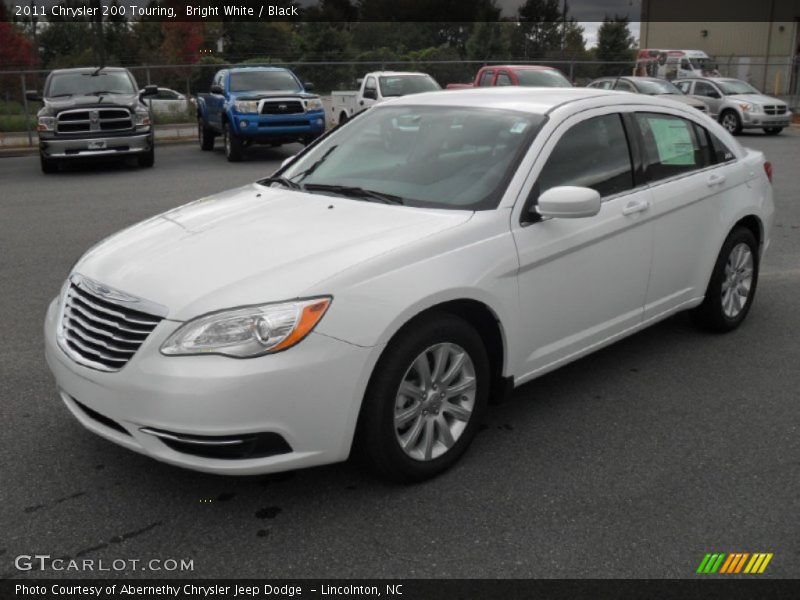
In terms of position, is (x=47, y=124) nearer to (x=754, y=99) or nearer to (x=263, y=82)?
(x=263, y=82)

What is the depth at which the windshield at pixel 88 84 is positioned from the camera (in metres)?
16.3

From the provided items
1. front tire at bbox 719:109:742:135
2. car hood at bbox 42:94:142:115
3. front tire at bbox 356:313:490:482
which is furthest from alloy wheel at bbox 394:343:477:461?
front tire at bbox 719:109:742:135

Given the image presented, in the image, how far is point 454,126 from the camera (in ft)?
15.1

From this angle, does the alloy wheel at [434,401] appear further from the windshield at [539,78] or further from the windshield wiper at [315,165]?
the windshield at [539,78]

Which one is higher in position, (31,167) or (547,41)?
(547,41)

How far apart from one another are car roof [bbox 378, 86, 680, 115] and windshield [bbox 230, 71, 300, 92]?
1351 cm

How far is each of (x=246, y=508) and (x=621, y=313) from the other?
2.31 metres

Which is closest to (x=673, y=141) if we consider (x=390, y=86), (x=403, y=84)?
(x=390, y=86)

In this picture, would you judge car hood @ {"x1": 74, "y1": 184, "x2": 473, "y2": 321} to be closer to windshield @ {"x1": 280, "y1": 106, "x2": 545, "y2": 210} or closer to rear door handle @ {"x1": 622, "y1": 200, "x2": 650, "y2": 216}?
windshield @ {"x1": 280, "y1": 106, "x2": 545, "y2": 210}

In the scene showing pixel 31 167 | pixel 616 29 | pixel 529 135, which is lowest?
pixel 31 167

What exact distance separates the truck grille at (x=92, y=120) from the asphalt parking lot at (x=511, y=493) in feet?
A: 37.4

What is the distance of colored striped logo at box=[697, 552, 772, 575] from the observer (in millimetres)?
3107
